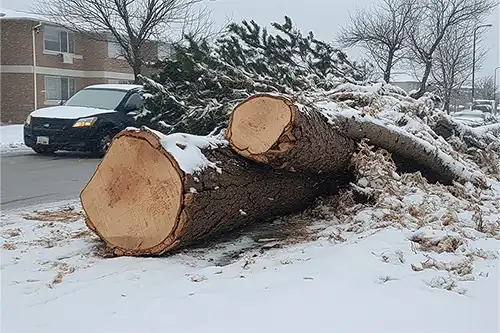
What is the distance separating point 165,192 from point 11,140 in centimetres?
1440

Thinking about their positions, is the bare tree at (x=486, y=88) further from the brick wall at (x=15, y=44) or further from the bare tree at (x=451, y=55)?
the brick wall at (x=15, y=44)

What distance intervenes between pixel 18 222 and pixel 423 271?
12.6 ft

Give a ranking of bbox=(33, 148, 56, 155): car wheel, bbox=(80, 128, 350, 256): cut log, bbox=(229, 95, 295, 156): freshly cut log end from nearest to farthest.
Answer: bbox=(80, 128, 350, 256): cut log
bbox=(229, 95, 295, 156): freshly cut log end
bbox=(33, 148, 56, 155): car wheel

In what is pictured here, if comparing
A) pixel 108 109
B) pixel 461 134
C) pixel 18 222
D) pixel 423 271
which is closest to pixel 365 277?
pixel 423 271

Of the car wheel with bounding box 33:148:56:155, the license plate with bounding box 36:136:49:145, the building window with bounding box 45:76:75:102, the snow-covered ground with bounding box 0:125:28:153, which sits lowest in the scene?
the snow-covered ground with bounding box 0:125:28:153

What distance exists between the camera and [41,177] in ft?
30.2

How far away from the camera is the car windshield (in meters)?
13.0

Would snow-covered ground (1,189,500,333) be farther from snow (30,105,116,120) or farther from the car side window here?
the car side window

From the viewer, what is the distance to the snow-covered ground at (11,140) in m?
14.8

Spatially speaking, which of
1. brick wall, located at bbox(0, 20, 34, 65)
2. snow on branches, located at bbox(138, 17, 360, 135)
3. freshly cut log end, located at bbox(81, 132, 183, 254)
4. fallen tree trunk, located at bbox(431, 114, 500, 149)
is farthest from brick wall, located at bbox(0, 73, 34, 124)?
freshly cut log end, located at bbox(81, 132, 183, 254)

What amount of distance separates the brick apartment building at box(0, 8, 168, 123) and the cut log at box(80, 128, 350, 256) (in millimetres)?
22841

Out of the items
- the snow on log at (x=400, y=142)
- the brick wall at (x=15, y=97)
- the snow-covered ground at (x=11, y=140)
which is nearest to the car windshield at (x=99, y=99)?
the snow-covered ground at (x=11, y=140)

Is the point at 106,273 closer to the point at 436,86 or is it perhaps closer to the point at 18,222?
the point at 18,222

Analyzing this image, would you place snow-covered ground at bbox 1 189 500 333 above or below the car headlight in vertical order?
below
